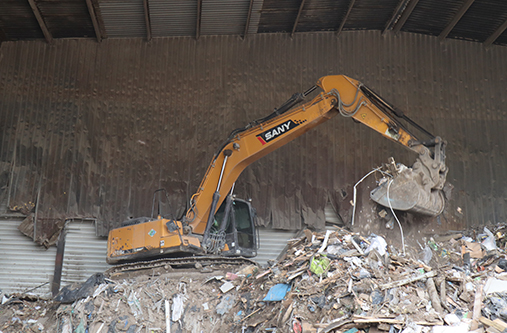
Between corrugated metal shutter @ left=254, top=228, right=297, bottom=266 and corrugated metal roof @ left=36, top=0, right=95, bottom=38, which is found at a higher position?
corrugated metal roof @ left=36, top=0, right=95, bottom=38

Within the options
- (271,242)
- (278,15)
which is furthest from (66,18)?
(271,242)

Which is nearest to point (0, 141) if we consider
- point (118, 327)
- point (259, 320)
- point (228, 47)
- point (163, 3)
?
point (163, 3)

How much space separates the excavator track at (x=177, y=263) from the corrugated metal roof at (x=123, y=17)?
6360 mm

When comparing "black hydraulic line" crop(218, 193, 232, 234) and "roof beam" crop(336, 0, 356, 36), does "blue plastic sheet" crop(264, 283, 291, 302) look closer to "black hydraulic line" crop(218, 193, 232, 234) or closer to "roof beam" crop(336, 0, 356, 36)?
"black hydraulic line" crop(218, 193, 232, 234)

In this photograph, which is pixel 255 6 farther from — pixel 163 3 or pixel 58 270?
pixel 58 270

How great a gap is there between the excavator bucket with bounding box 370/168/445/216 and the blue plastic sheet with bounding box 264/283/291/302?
2661 mm

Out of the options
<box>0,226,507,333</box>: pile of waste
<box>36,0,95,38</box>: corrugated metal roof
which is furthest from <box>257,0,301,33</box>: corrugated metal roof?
<box>0,226,507,333</box>: pile of waste

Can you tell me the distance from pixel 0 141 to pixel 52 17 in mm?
3318

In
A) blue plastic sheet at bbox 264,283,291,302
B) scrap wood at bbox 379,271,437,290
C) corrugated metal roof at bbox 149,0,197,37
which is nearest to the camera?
scrap wood at bbox 379,271,437,290

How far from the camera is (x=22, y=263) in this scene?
483 inches

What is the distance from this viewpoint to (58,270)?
481 inches

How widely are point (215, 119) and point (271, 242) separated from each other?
3.38 meters

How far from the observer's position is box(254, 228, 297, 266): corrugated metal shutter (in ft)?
41.3

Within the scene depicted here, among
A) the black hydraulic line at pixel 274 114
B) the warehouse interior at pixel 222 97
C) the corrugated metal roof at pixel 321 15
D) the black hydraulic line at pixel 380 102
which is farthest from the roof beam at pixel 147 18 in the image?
the black hydraulic line at pixel 380 102
